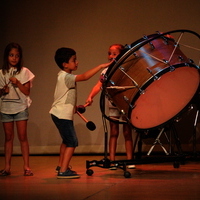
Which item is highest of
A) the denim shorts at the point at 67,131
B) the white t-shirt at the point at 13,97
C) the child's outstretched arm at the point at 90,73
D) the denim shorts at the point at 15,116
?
the child's outstretched arm at the point at 90,73

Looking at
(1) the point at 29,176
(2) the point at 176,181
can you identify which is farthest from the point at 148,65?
(1) the point at 29,176

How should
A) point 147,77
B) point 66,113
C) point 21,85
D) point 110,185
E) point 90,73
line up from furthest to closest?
1. point 21,85
2. point 66,113
3. point 90,73
4. point 147,77
5. point 110,185

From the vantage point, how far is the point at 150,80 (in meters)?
3.40

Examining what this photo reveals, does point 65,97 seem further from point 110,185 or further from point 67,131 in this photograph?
point 110,185

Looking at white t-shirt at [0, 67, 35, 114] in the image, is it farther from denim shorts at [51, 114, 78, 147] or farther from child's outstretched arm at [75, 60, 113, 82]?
child's outstretched arm at [75, 60, 113, 82]

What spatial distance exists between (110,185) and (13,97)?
1.27 m

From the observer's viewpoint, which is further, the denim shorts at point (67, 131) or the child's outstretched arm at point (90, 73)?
→ the denim shorts at point (67, 131)

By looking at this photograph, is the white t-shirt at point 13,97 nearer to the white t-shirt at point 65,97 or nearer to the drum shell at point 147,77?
the white t-shirt at point 65,97

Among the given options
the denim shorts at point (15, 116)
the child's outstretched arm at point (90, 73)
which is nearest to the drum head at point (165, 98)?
the child's outstretched arm at point (90, 73)

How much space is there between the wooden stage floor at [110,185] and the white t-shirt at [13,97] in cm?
59

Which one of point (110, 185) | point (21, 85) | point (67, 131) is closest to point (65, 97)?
point (67, 131)

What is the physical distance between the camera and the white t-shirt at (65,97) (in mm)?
3740

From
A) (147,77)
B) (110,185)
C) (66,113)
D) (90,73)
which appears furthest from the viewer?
(66,113)

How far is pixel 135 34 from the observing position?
18.5ft
